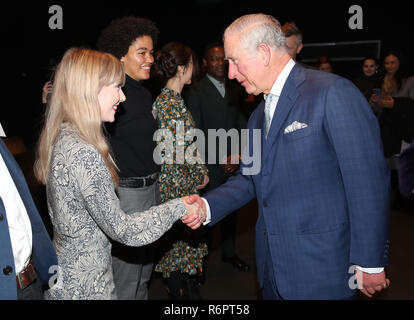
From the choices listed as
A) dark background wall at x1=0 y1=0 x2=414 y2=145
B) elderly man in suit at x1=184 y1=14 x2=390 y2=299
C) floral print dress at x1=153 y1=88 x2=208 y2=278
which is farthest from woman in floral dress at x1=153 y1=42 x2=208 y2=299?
dark background wall at x1=0 y1=0 x2=414 y2=145

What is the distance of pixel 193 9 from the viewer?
28.2 ft

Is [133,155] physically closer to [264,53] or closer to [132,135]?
[132,135]

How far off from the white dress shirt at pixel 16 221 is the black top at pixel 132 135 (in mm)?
1000

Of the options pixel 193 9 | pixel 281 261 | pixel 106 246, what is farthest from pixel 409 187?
pixel 193 9

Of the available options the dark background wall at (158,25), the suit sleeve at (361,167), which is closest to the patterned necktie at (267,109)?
the suit sleeve at (361,167)

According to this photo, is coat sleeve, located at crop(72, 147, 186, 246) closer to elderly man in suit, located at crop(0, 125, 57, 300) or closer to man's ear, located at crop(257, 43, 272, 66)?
elderly man in suit, located at crop(0, 125, 57, 300)

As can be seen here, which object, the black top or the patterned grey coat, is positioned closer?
the patterned grey coat

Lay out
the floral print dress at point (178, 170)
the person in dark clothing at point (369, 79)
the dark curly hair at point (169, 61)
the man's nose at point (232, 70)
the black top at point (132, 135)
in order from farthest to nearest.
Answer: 1. the person in dark clothing at point (369, 79)
2. the dark curly hair at point (169, 61)
3. the floral print dress at point (178, 170)
4. the black top at point (132, 135)
5. the man's nose at point (232, 70)

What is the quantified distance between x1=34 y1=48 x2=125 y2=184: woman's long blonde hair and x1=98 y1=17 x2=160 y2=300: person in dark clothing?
34.6 inches

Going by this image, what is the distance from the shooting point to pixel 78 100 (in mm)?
1562

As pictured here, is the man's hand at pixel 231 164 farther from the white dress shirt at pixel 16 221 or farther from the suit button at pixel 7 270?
the suit button at pixel 7 270

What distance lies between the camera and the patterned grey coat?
146cm

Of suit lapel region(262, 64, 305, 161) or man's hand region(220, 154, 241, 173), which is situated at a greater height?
suit lapel region(262, 64, 305, 161)

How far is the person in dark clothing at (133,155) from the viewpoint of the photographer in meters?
2.49
